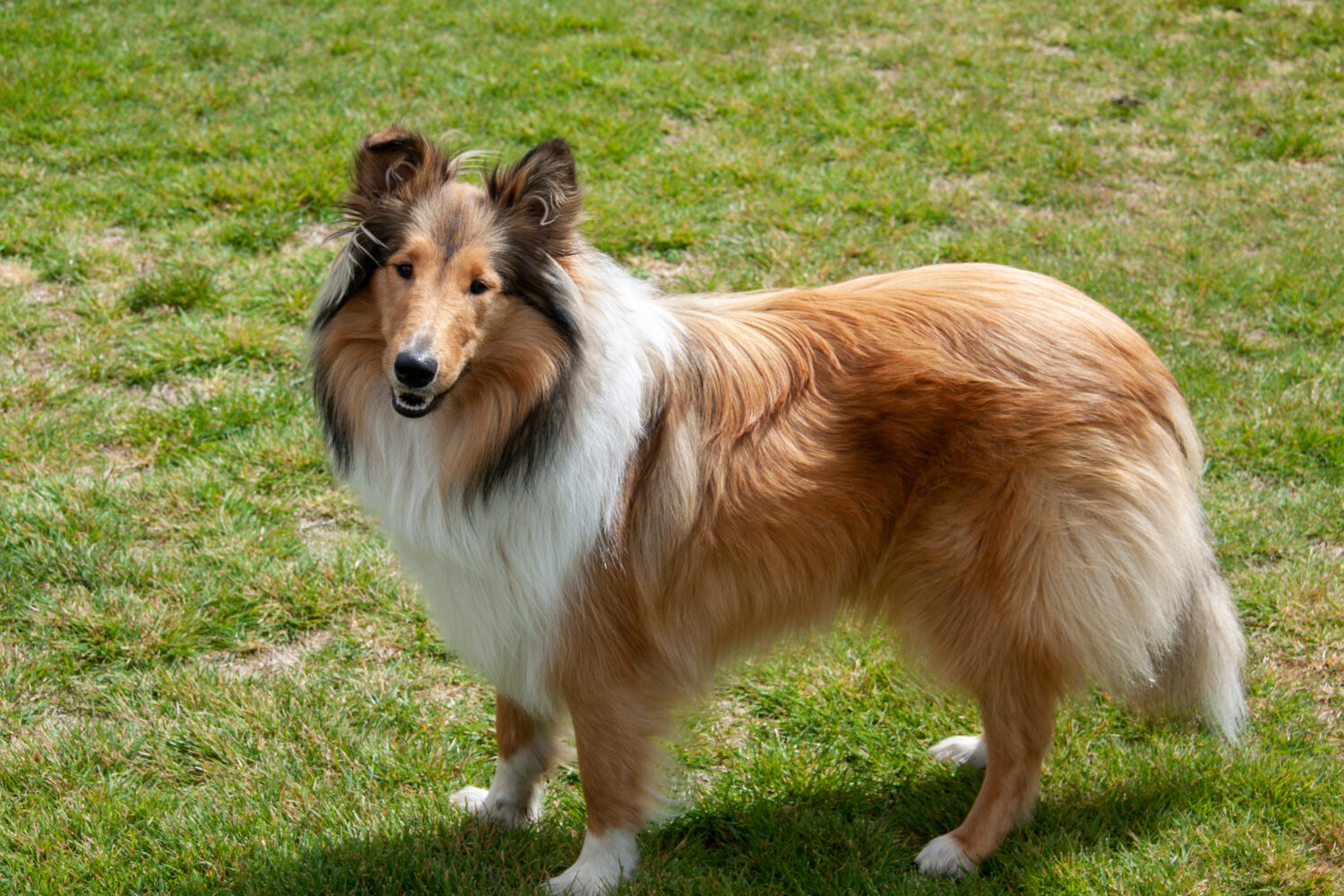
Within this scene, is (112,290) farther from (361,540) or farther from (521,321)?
(521,321)

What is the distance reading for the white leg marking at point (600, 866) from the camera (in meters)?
3.06

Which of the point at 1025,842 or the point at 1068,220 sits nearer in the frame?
the point at 1025,842

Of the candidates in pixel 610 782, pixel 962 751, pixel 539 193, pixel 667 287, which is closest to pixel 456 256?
pixel 539 193

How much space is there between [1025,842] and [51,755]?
2.86m

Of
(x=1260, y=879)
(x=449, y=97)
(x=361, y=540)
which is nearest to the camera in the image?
(x=1260, y=879)

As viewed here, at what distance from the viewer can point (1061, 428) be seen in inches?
112

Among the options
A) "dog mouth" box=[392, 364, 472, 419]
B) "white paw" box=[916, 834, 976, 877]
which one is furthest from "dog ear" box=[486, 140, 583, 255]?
"white paw" box=[916, 834, 976, 877]

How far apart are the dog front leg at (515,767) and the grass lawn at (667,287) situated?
0.11 m

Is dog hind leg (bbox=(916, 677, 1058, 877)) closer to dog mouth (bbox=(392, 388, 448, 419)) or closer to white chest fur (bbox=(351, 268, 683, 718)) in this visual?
white chest fur (bbox=(351, 268, 683, 718))

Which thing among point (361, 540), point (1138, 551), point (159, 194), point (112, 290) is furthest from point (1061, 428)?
point (159, 194)

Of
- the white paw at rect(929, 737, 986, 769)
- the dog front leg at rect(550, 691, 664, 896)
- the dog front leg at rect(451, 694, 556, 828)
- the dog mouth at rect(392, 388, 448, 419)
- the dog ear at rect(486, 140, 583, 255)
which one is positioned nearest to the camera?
the dog mouth at rect(392, 388, 448, 419)

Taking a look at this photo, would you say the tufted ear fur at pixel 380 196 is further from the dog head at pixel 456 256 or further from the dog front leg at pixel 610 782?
the dog front leg at pixel 610 782

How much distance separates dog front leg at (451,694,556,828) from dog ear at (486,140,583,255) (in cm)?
136

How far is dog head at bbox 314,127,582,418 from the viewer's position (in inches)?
104
